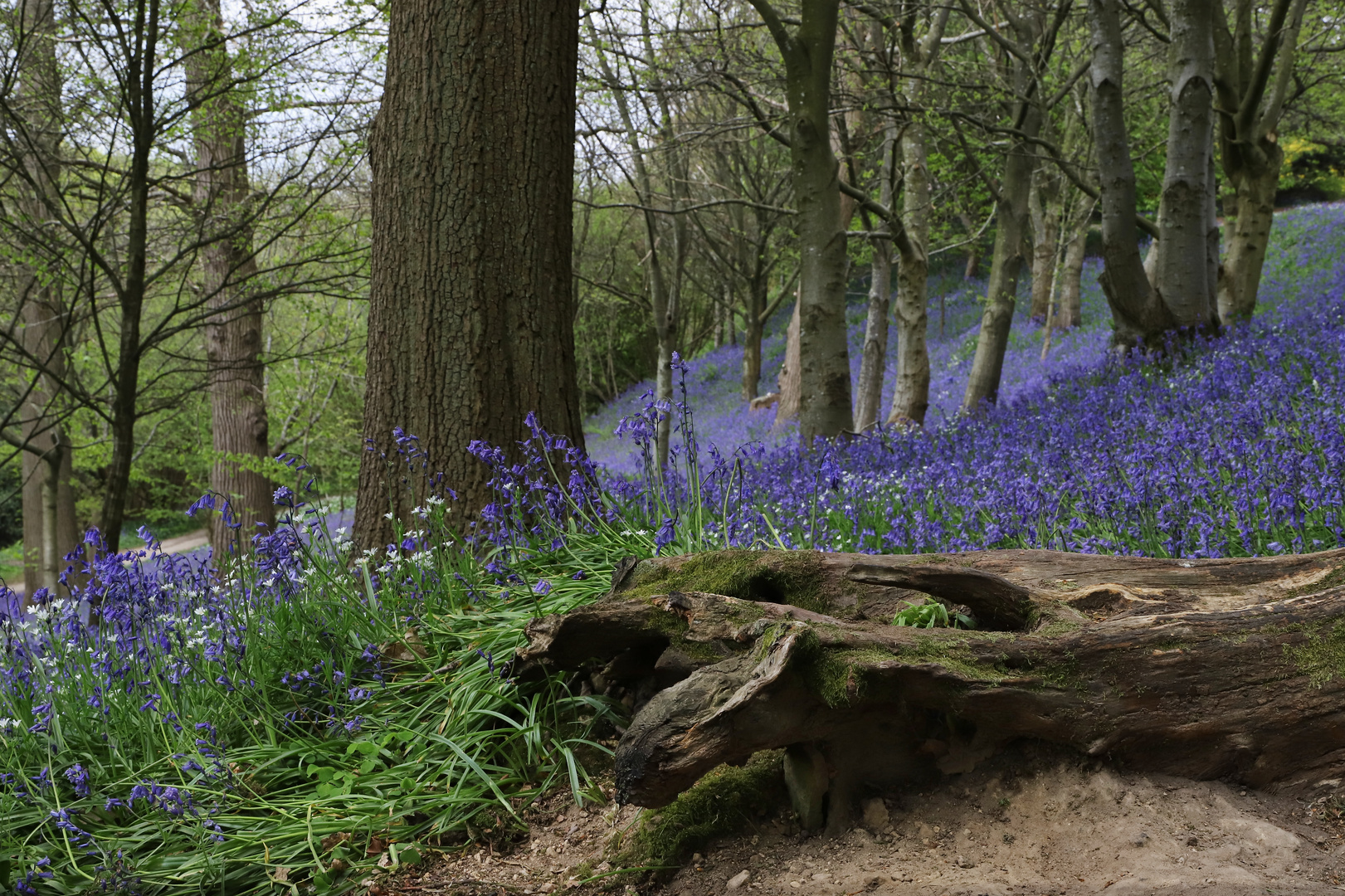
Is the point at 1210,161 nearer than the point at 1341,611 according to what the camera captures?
No

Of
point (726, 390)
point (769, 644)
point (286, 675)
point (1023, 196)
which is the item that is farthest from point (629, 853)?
point (726, 390)

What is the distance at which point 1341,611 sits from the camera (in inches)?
90.0

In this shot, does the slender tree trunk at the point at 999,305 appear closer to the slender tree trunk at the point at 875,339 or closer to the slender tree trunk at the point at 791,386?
the slender tree trunk at the point at 875,339

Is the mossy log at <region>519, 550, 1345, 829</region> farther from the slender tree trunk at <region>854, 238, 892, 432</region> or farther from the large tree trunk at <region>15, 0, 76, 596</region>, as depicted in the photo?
the slender tree trunk at <region>854, 238, 892, 432</region>

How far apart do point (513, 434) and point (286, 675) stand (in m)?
1.67

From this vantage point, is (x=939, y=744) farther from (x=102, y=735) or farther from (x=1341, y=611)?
(x=102, y=735)

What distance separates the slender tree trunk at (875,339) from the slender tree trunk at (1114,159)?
349cm

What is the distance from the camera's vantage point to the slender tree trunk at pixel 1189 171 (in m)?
7.88

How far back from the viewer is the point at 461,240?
14.2ft

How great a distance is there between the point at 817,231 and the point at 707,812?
5.68 m

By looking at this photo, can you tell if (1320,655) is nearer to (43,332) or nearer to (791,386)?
(43,332)

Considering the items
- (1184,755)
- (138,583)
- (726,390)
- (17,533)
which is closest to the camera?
(1184,755)

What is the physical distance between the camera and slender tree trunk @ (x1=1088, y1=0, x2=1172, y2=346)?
798 centimetres

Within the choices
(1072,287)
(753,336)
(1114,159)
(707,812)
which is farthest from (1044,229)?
(707,812)
